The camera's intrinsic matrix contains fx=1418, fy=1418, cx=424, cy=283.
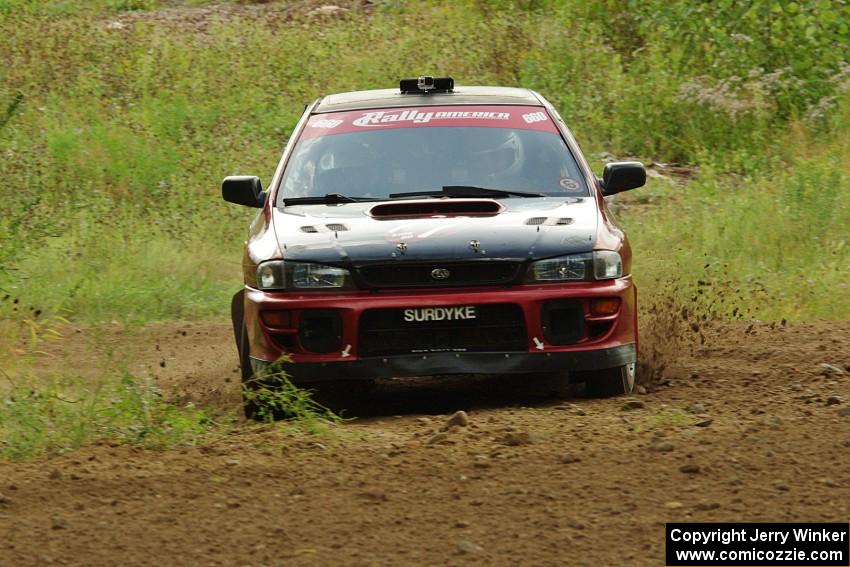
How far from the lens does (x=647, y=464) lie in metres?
5.26

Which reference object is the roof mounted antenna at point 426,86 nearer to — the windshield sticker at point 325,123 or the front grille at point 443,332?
the windshield sticker at point 325,123

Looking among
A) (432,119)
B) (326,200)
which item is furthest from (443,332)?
(432,119)

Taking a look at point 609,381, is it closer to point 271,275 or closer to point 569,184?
point 569,184

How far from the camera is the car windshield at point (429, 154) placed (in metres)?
7.41

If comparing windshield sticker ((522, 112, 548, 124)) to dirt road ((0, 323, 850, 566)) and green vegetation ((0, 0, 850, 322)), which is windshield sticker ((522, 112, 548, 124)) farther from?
green vegetation ((0, 0, 850, 322))

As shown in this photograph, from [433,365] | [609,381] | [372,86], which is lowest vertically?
[609,381]

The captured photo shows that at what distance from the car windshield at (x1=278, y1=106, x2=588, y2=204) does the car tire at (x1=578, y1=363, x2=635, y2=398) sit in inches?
38.9

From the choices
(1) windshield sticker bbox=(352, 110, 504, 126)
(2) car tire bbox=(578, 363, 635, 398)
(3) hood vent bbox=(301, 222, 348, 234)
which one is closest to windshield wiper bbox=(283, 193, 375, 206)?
(3) hood vent bbox=(301, 222, 348, 234)

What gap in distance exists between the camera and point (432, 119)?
25.6 feet

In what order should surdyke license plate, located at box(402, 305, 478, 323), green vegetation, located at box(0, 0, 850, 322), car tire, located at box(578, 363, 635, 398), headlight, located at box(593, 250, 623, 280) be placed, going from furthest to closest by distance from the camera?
green vegetation, located at box(0, 0, 850, 322)
car tire, located at box(578, 363, 635, 398)
headlight, located at box(593, 250, 623, 280)
surdyke license plate, located at box(402, 305, 478, 323)

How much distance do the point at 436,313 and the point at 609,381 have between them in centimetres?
107

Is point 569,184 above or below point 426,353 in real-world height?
above

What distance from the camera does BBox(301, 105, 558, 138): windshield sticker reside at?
25.5 feet

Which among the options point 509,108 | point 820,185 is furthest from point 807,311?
point 509,108
